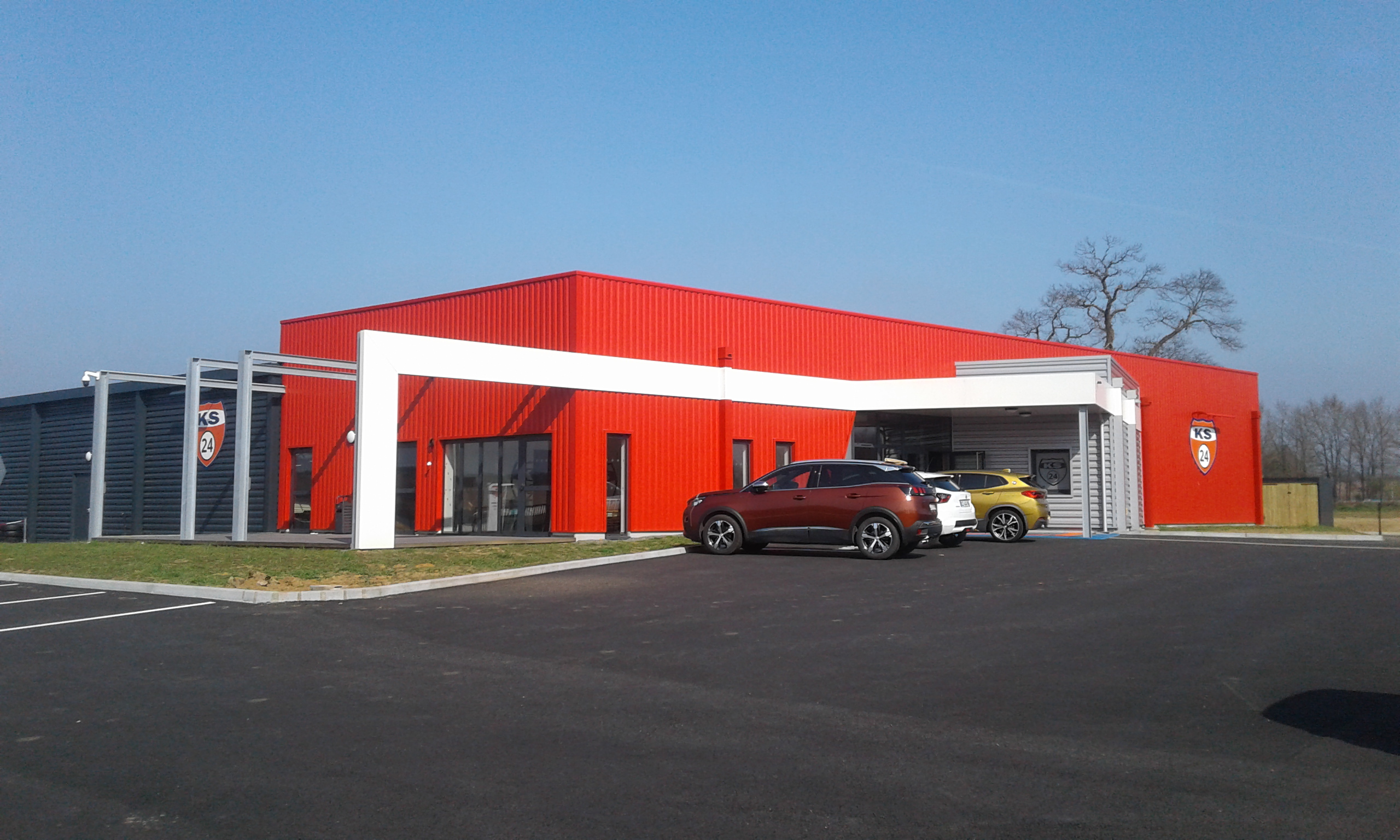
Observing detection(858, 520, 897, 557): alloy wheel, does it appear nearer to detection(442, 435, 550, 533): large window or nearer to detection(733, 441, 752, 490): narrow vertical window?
detection(442, 435, 550, 533): large window

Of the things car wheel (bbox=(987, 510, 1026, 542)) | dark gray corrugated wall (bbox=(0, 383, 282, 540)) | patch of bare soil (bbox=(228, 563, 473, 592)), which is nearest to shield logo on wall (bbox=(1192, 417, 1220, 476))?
car wheel (bbox=(987, 510, 1026, 542))

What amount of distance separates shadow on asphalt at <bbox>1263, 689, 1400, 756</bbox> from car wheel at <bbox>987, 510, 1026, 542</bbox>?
13.4 metres

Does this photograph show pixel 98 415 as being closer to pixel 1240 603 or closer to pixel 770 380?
pixel 770 380

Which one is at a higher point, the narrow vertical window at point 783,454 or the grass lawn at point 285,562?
the narrow vertical window at point 783,454

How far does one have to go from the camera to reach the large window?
75.4 ft

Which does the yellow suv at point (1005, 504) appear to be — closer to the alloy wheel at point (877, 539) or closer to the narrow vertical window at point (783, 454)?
the alloy wheel at point (877, 539)

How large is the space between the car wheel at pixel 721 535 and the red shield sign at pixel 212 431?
54.5 ft

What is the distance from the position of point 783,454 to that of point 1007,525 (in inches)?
274

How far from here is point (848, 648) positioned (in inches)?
345

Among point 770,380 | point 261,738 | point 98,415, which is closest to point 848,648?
point 261,738

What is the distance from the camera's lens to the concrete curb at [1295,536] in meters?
25.4

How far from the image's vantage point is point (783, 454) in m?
26.1

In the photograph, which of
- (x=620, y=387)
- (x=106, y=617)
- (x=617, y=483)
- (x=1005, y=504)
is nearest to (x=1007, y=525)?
(x=1005, y=504)

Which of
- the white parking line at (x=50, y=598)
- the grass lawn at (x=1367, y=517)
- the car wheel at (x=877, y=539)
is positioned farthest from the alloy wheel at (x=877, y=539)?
A: the grass lawn at (x=1367, y=517)
